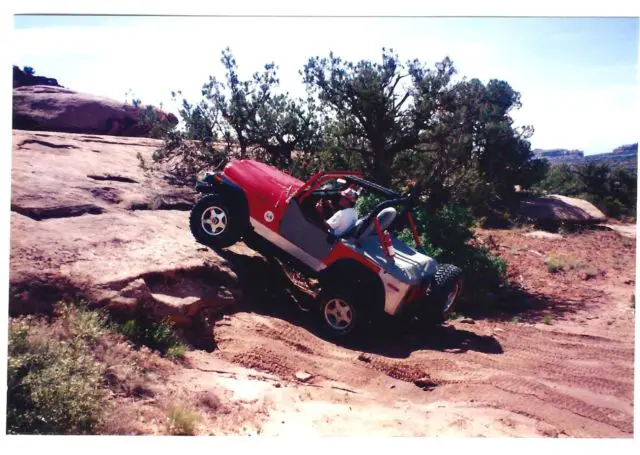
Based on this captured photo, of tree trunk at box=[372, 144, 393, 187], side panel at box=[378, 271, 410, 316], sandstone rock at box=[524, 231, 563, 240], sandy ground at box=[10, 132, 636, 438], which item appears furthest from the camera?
sandstone rock at box=[524, 231, 563, 240]

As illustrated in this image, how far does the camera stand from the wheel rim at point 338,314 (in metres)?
6.29

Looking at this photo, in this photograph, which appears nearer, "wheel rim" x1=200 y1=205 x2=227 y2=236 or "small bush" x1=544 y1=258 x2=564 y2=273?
"wheel rim" x1=200 y1=205 x2=227 y2=236

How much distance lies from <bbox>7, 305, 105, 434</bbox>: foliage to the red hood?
3.22 meters

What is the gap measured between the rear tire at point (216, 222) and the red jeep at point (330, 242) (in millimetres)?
14

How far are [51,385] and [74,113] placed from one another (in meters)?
13.1

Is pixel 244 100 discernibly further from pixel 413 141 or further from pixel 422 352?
pixel 422 352

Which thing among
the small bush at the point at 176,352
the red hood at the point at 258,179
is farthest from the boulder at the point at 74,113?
the small bush at the point at 176,352

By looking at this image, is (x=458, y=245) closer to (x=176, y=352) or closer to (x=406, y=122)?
(x=406, y=122)

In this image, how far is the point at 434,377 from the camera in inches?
212

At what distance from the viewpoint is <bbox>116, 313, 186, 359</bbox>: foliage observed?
4.83 metres

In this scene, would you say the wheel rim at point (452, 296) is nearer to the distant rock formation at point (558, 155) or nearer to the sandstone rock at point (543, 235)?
the sandstone rock at point (543, 235)

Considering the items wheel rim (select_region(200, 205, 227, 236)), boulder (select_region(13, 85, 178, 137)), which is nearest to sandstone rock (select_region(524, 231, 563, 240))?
boulder (select_region(13, 85, 178, 137))

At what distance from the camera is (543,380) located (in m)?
5.37

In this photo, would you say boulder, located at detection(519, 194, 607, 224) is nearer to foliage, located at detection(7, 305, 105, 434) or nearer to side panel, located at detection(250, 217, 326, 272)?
side panel, located at detection(250, 217, 326, 272)
